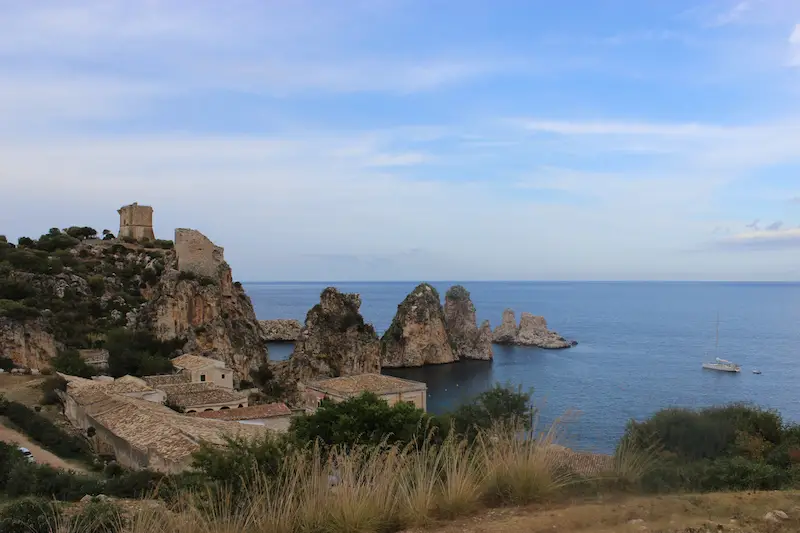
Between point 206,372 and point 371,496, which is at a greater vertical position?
point 371,496

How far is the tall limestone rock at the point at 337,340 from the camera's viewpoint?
4944 centimetres

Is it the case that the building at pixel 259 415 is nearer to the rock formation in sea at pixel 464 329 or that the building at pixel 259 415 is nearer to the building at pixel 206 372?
the building at pixel 206 372

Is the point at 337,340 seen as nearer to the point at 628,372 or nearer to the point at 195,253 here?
the point at 195,253

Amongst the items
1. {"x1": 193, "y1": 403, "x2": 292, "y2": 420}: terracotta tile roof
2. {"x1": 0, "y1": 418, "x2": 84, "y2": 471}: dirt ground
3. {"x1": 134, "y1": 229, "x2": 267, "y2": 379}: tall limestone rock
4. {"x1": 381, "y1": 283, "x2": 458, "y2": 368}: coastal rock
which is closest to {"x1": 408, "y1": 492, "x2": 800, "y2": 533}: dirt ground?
{"x1": 0, "y1": 418, "x2": 84, "y2": 471}: dirt ground

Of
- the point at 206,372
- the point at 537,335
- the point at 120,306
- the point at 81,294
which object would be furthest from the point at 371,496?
the point at 537,335

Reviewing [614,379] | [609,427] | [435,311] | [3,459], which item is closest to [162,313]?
[3,459]

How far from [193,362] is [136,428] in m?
15.7

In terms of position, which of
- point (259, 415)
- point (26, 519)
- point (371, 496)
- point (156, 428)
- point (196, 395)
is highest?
point (371, 496)

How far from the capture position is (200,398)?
2556cm

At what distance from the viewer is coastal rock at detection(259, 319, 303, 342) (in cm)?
9494

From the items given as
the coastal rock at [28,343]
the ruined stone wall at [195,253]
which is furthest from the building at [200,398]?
the ruined stone wall at [195,253]

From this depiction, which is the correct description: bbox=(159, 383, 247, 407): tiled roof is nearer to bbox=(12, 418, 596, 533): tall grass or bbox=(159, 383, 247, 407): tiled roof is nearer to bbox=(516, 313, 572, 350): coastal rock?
bbox=(12, 418, 596, 533): tall grass

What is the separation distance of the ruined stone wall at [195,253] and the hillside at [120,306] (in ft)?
0.25

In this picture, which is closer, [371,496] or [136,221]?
[371,496]
